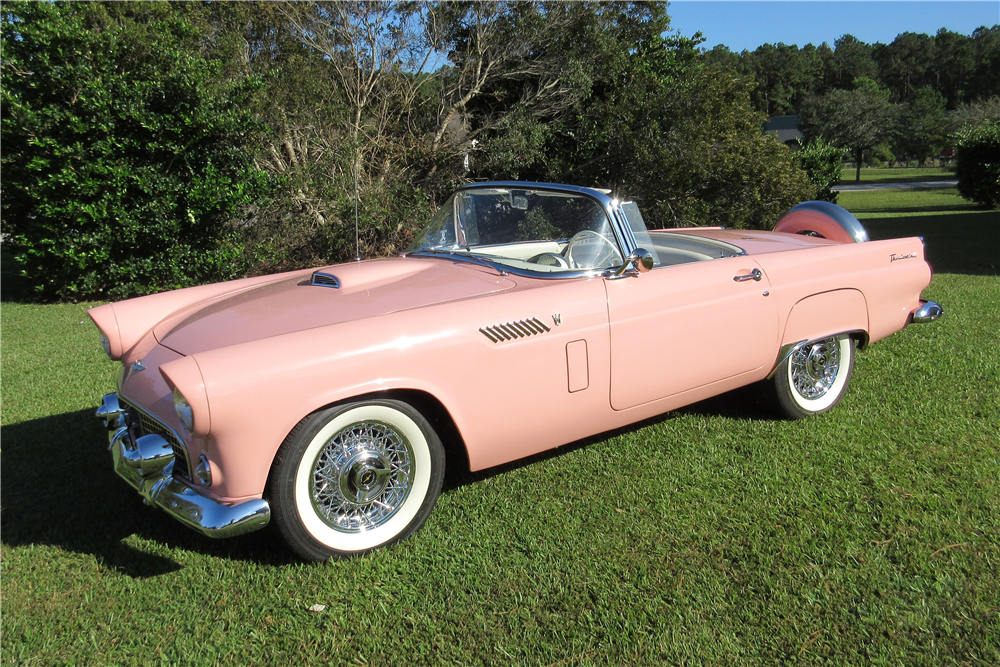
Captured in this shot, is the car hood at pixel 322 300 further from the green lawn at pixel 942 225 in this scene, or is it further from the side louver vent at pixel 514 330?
the green lawn at pixel 942 225

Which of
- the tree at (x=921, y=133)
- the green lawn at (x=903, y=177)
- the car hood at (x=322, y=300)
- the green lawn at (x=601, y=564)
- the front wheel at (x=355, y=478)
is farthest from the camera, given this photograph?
the tree at (x=921, y=133)

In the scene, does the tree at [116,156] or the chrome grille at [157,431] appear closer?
the chrome grille at [157,431]

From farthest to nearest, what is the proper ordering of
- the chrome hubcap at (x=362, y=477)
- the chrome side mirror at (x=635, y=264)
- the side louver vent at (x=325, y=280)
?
the side louver vent at (x=325, y=280), the chrome side mirror at (x=635, y=264), the chrome hubcap at (x=362, y=477)

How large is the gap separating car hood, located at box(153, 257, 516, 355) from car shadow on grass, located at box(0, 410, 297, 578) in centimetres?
82

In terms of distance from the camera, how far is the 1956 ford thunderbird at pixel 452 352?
249 cm

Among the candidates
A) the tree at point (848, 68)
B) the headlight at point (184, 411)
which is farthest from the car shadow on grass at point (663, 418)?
the tree at point (848, 68)

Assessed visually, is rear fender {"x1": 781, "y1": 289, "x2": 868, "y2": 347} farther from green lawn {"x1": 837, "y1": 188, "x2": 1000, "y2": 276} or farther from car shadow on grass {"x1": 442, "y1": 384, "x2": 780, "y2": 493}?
green lawn {"x1": 837, "y1": 188, "x2": 1000, "y2": 276}

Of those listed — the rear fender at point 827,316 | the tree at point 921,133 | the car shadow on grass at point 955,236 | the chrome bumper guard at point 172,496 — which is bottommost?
the car shadow on grass at point 955,236

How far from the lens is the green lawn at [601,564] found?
2.29 meters

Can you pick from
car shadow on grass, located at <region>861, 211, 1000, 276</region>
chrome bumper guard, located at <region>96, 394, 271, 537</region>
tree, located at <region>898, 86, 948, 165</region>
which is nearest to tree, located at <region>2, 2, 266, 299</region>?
chrome bumper guard, located at <region>96, 394, 271, 537</region>

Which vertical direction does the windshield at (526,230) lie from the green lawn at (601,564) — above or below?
above

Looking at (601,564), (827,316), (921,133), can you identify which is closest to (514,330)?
(601,564)

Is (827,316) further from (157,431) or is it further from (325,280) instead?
(157,431)

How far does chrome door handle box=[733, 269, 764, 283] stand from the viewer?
3670 mm
